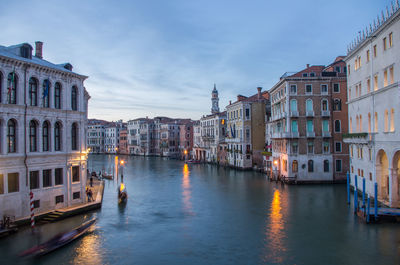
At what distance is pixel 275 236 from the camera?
17.1m

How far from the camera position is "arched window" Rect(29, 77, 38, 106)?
1928 cm

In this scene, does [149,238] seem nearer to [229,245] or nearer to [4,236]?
[229,245]

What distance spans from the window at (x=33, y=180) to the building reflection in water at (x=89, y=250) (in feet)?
14.9

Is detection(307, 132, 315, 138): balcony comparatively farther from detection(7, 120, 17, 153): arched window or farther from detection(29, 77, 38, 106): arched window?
detection(7, 120, 17, 153): arched window

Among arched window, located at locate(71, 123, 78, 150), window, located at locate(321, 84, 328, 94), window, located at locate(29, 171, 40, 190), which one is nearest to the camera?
window, located at locate(29, 171, 40, 190)

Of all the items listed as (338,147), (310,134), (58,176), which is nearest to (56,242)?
(58,176)

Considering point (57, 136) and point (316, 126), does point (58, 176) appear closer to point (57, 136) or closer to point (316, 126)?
point (57, 136)

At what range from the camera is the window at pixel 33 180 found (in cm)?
1892

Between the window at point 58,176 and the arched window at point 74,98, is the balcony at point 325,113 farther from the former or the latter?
the window at point 58,176

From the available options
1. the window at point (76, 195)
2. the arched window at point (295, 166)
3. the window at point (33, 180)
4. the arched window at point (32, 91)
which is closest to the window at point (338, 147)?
the arched window at point (295, 166)

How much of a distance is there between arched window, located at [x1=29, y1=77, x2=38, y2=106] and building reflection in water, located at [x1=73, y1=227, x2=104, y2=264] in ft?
27.6

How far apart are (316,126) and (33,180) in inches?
1081

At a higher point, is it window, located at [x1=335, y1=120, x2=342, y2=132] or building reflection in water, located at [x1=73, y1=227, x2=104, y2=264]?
window, located at [x1=335, y1=120, x2=342, y2=132]

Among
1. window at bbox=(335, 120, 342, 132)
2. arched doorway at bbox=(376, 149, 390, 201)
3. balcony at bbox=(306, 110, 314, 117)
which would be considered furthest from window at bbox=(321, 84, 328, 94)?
arched doorway at bbox=(376, 149, 390, 201)
